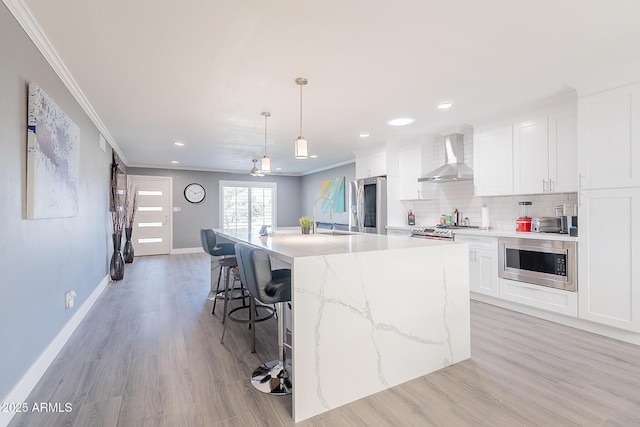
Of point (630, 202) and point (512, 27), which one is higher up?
point (512, 27)

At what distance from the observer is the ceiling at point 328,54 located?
1.85 metres

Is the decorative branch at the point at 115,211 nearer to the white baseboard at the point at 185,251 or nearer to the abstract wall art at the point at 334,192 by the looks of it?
the white baseboard at the point at 185,251

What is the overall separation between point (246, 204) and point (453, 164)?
6242 millimetres

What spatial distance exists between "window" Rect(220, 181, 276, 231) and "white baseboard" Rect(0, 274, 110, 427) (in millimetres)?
5492

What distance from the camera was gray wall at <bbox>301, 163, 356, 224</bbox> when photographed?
24.6 feet

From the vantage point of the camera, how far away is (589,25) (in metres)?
2.00

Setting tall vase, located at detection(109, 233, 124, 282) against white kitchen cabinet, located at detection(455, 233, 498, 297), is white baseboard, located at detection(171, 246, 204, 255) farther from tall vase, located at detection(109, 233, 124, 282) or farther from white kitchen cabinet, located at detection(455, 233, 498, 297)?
white kitchen cabinet, located at detection(455, 233, 498, 297)

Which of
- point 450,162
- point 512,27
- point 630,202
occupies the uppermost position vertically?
point 512,27

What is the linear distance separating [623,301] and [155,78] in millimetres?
4549

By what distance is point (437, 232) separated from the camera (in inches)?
170

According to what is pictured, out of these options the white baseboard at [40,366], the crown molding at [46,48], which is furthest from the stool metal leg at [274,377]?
the crown molding at [46,48]

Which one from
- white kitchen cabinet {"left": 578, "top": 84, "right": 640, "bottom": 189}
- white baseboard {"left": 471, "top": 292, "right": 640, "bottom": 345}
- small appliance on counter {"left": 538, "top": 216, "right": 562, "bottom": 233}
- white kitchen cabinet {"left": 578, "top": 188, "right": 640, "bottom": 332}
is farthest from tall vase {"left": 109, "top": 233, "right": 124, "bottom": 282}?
white kitchen cabinet {"left": 578, "top": 84, "right": 640, "bottom": 189}

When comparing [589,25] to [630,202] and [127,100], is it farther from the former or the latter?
[127,100]

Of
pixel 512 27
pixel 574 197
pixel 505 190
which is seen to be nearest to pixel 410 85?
pixel 512 27
